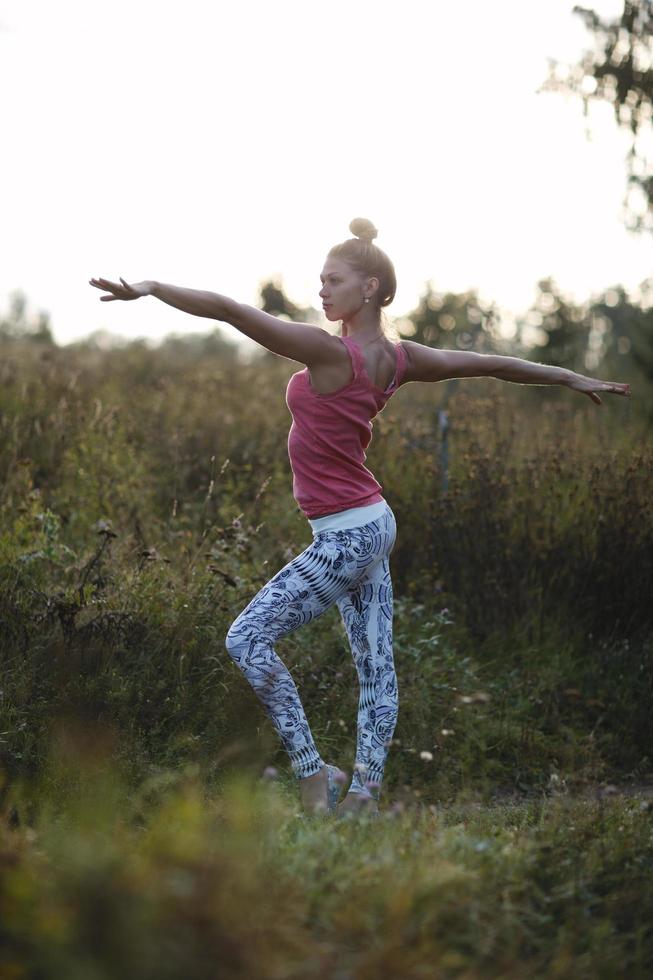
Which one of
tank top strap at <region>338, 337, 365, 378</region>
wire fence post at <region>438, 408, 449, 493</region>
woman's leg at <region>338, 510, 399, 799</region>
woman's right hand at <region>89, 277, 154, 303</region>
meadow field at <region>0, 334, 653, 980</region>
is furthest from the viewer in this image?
wire fence post at <region>438, 408, 449, 493</region>

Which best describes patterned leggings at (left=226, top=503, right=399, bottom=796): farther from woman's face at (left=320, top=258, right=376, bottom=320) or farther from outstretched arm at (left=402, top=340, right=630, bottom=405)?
woman's face at (left=320, top=258, right=376, bottom=320)

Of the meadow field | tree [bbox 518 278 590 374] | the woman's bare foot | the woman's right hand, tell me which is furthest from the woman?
tree [bbox 518 278 590 374]

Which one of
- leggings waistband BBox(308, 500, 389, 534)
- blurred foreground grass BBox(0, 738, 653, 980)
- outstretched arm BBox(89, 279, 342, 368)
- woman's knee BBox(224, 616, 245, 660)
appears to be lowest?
blurred foreground grass BBox(0, 738, 653, 980)

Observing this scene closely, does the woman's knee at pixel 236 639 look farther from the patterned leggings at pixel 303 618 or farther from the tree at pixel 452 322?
the tree at pixel 452 322

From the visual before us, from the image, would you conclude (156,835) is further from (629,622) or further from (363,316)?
(629,622)

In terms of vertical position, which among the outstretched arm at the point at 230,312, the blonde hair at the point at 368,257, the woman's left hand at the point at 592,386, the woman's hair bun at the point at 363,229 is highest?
the woman's hair bun at the point at 363,229

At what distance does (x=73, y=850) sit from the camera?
7.89ft

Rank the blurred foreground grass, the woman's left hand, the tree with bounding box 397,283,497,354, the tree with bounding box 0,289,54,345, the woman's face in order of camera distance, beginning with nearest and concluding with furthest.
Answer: the blurred foreground grass → the woman's face → the woman's left hand → the tree with bounding box 397,283,497,354 → the tree with bounding box 0,289,54,345

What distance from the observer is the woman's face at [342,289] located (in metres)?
4.09

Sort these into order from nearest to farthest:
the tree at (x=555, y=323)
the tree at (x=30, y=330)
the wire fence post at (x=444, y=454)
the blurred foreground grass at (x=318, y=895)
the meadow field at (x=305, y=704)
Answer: the blurred foreground grass at (x=318, y=895)
the meadow field at (x=305, y=704)
the wire fence post at (x=444, y=454)
the tree at (x=30, y=330)
the tree at (x=555, y=323)

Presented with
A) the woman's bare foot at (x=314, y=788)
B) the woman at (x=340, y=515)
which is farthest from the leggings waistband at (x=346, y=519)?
the woman's bare foot at (x=314, y=788)

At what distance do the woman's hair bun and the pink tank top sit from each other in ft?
1.66

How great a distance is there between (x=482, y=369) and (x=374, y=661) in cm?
138

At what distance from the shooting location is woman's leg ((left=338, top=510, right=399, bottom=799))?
13.8ft
